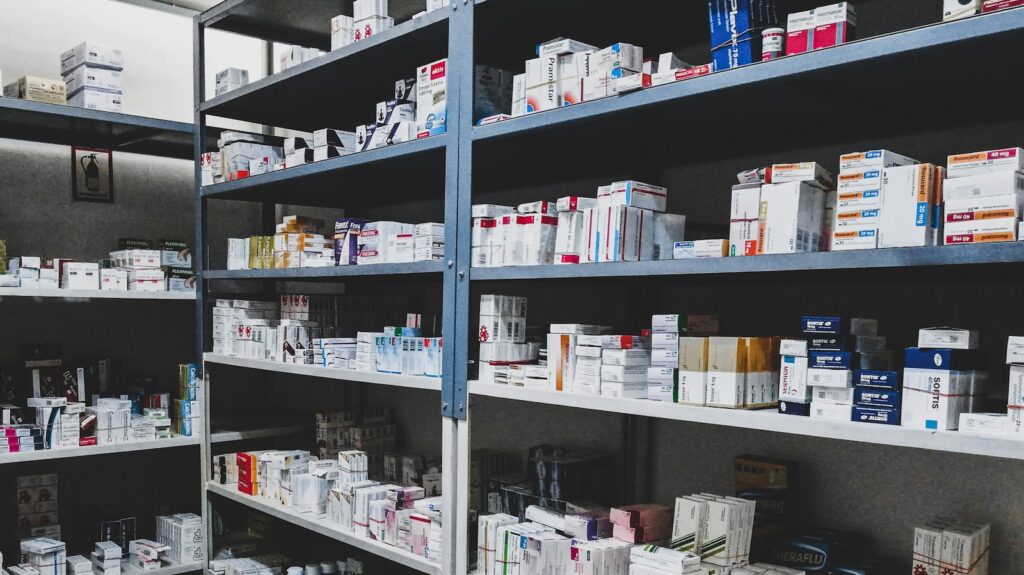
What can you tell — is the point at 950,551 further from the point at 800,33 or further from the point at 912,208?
the point at 800,33

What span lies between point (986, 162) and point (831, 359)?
0.53 metres

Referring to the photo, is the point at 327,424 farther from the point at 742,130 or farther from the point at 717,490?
the point at 742,130

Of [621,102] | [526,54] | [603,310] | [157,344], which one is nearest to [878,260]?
[621,102]

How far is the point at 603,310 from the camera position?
3098 millimetres

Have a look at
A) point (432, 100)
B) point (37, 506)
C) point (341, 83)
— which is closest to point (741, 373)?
point (432, 100)

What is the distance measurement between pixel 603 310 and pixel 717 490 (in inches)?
32.4

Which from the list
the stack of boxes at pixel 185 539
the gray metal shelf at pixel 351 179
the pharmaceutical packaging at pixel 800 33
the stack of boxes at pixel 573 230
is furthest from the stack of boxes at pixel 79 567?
the pharmaceutical packaging at pixel 800 33

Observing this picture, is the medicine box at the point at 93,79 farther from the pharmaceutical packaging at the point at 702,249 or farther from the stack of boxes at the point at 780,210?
the stack of boxes at the point at 780,210

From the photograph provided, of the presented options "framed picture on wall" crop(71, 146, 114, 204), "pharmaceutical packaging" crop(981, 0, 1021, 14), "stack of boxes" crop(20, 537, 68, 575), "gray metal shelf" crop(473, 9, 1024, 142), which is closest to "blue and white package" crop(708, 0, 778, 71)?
"gray metal shelf" crop(473, 9, 1024, 142)

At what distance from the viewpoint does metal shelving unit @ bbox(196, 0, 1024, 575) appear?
5.44 feet

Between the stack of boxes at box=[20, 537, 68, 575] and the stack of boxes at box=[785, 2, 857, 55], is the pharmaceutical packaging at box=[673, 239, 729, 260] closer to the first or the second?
the stack of boxes at box=[785, 2, 857, 55]

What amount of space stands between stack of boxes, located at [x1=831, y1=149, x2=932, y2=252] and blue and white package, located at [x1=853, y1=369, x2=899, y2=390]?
0.28 metres

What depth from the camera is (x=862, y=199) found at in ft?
5.62

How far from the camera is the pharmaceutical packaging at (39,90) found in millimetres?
3674
